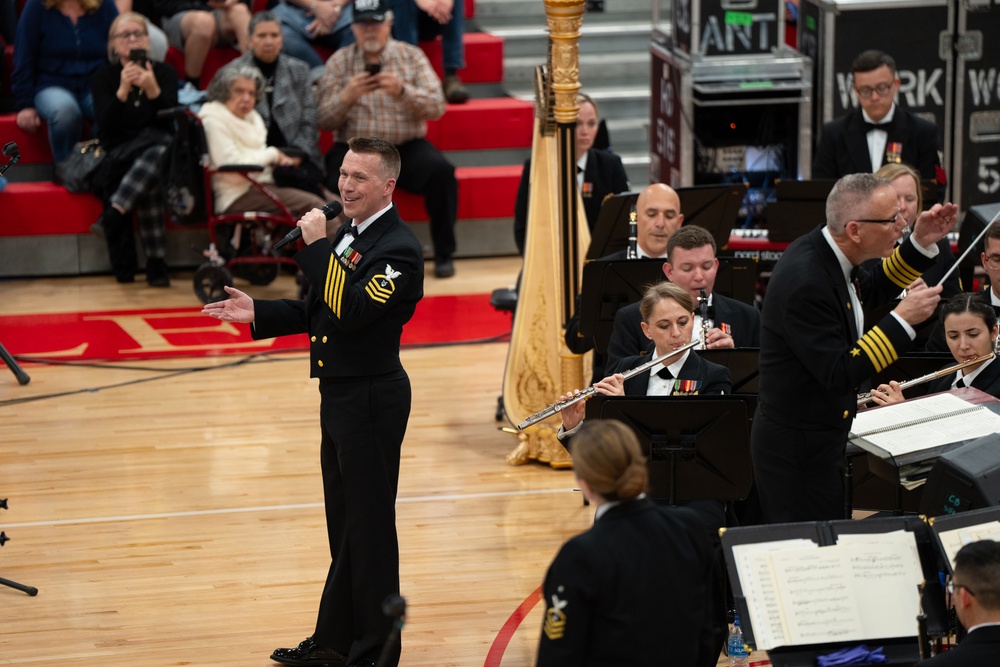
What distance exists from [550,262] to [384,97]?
12.2 feet

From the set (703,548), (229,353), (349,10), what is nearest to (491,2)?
(349,10)

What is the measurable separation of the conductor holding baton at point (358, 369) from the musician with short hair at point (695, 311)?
3.88 feet

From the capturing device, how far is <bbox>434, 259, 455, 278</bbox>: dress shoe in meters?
10.6

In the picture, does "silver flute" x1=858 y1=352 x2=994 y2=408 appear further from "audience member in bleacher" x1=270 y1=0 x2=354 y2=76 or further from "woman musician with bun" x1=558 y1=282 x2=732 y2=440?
"audience member in bleacher" x1=270 y1=0 x2=354 y2=76

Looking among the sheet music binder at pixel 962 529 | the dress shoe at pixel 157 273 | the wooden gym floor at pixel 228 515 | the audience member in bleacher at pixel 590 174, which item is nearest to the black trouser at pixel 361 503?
the wooden gym floor at pixel 228 515

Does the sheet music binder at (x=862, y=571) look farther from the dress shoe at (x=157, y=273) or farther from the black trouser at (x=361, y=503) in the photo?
the dress shoe at (x=157, y=273)

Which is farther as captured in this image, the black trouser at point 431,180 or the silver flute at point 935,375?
the black trouser at point 431,180

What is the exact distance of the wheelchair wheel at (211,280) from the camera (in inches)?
385

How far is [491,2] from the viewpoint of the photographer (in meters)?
12.7

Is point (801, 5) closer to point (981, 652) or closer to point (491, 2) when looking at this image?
point (491, 2)

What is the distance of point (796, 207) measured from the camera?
7.42m

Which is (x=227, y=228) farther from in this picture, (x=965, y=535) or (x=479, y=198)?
(x=965, y=535)

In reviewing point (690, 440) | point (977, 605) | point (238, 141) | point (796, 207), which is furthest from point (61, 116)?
point (977, 605)

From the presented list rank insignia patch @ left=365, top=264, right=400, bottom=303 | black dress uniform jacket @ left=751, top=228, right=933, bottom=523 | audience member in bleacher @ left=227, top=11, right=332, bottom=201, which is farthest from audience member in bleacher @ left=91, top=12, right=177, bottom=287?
black dress uniform jacket @ left=751, top=228, right=933, bottom=523
